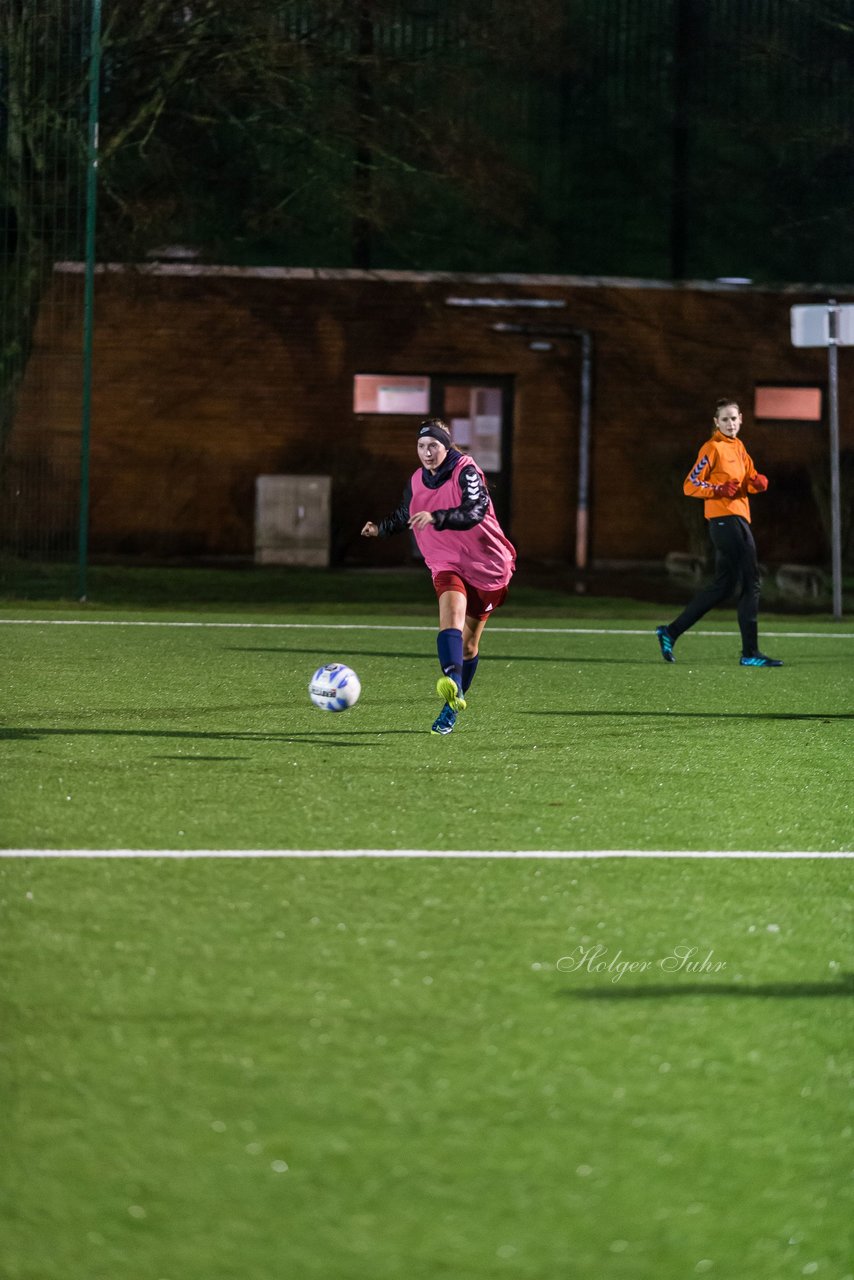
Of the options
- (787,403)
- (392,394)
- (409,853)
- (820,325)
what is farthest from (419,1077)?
(787,403)

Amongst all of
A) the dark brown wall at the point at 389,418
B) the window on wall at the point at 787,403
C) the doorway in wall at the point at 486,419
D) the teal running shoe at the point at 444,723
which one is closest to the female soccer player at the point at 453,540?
the teal running shoe at the point at 444,723

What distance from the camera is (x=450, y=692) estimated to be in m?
10.4

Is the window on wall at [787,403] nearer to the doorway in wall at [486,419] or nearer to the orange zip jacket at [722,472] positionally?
the doorway in wall at [486,419]

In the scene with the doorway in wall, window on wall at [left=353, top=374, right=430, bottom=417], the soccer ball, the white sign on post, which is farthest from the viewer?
the doorway in wall

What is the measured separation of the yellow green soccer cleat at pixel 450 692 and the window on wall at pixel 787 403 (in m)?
21.5

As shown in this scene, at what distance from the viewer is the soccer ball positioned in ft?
36.0

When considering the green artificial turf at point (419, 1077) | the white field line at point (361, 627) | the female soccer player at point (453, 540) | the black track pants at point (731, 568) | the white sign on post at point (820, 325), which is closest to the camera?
the green artificial turf at point (419, 1077)

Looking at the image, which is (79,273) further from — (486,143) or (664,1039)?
(664,1039)

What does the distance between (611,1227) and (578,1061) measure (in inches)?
37.9

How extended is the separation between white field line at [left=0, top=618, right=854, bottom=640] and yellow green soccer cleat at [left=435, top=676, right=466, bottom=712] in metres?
7.59

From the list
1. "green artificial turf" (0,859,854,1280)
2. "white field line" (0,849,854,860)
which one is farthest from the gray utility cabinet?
"green artificial turf" (0,859,854,1280)

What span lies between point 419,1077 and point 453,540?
702cm

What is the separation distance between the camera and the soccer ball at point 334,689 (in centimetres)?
1098

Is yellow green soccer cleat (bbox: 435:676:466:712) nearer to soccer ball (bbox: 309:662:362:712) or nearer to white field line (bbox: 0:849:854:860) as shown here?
soccer ball (bbox: 309:662:362:712)
